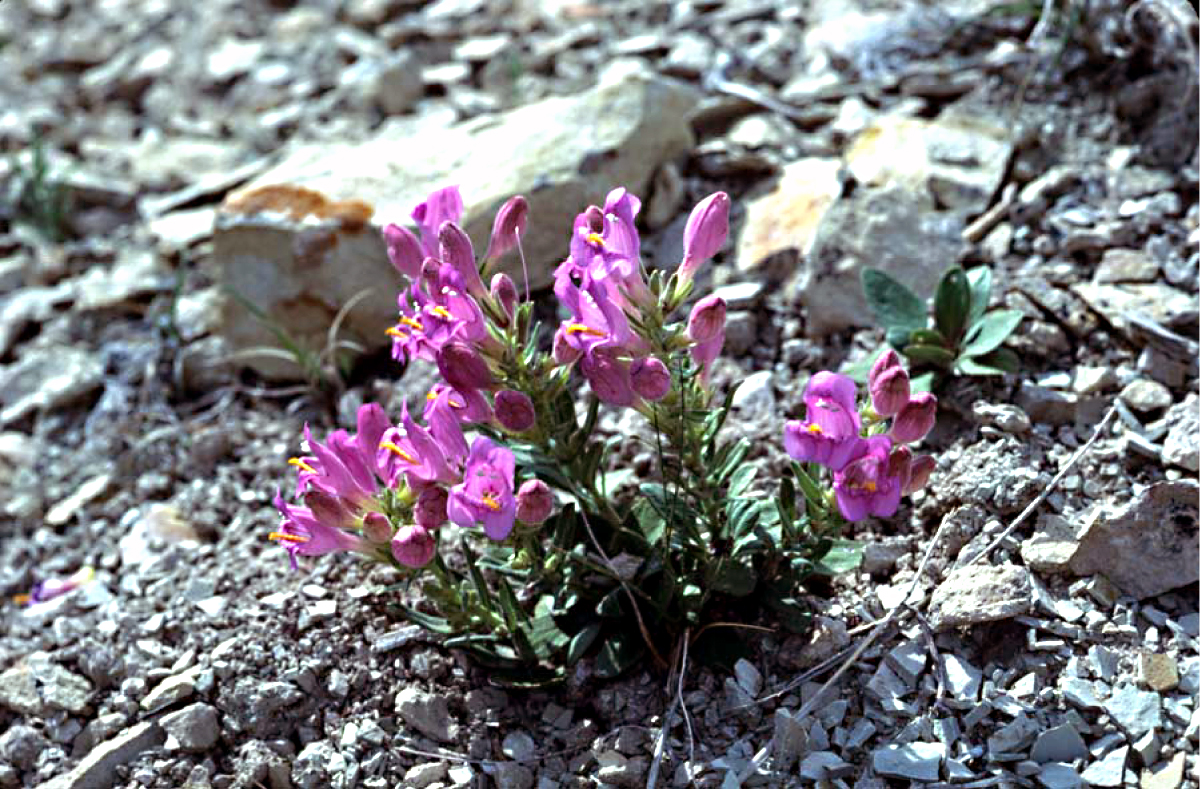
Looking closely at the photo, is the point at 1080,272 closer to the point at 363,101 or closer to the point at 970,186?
the point at 970,186

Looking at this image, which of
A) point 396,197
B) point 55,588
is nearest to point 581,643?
point 55,588

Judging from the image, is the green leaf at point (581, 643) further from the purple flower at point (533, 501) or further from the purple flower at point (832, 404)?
the purple flower at point (832, 404)

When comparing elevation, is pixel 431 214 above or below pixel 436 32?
above

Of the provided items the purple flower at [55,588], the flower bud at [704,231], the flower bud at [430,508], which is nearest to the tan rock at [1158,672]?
the flower bud at [704,231]

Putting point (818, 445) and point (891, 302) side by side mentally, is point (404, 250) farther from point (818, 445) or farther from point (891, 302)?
point (891, 302)

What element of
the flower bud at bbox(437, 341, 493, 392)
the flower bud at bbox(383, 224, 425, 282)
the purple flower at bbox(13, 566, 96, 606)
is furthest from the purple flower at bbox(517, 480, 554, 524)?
the purple flower at bbox(13, 566, 96, 606)

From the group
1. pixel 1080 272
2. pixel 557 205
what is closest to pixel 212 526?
pixel 557 205

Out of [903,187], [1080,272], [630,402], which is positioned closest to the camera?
[630,402]
